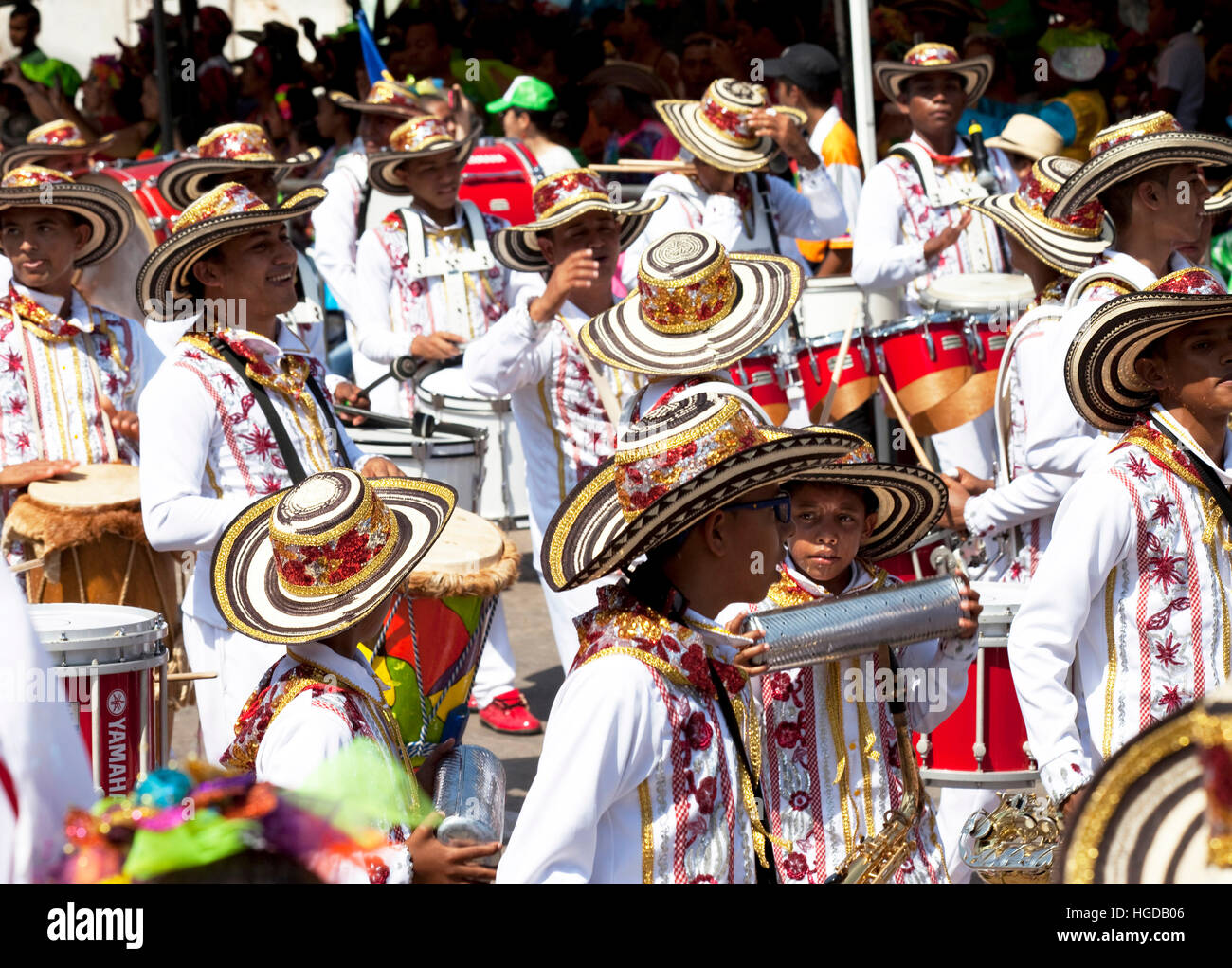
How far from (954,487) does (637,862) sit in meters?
2.97

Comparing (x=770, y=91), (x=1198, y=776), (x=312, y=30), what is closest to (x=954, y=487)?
(x=1198, y=776)

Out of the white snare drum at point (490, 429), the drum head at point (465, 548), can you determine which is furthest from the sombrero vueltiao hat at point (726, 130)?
the drum head at point (465, 548)

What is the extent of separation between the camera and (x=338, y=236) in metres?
8.95

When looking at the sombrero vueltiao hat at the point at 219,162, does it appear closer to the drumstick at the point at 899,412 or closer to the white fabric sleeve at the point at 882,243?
the white fabric sleeve at the point at 882,243

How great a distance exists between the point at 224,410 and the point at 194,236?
21.3 inches

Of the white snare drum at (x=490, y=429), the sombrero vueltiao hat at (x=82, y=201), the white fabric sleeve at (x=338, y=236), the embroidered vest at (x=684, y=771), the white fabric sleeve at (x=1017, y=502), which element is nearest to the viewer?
the embroidered vest at (x=684, y=771)

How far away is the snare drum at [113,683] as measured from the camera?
13.9 ft

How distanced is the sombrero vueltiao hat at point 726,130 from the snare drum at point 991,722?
11.6ft

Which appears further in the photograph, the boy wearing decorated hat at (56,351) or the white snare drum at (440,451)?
the white snare drum at (440,451)

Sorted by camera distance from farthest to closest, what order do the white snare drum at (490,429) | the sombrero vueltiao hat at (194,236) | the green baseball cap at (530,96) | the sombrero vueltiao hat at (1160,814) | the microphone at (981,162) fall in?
1. the green baseball cap at (530,96)
2. the microphone at (981,162)
3. the white snare drum at (490,429)
4. the sombrero vueltiao hat at (194,236)
5. the sombrero vueltiao hat at (1160,814)

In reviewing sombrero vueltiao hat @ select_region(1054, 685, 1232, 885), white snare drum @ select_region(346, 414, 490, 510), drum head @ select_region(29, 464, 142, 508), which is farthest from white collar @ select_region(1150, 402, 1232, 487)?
white snare drum @ select_region(346, 414, 490, 510)

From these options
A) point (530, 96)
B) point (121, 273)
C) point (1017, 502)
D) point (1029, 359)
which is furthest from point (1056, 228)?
point (530, 96)

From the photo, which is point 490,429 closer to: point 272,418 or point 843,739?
point 272,418

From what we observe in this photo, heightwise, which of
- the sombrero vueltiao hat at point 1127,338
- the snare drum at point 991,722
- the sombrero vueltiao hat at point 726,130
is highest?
the sombrero vueltiao hat at point 726,130
